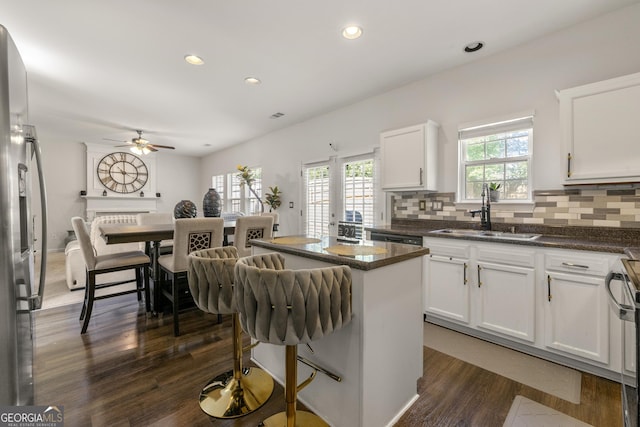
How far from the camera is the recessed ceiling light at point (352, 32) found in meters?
2.43

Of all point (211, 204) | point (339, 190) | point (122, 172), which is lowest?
point (211, 204)

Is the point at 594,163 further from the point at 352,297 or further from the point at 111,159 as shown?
the point at 111,159

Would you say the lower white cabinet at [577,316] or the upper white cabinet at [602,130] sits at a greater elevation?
the upper white cabinet at [602,130]

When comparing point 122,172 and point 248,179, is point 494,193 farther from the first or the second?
point 122,172

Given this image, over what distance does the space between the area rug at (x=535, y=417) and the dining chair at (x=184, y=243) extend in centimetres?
262

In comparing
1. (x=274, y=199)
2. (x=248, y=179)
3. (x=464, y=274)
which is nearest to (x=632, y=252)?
(x=464, y=274)

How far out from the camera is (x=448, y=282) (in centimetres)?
259

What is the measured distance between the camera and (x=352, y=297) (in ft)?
4.57

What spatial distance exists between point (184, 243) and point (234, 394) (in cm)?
147

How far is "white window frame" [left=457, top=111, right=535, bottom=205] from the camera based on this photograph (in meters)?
2.65

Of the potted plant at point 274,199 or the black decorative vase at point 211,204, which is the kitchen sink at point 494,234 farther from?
the potted plant at point 274,199

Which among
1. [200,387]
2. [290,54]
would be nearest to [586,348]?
[200,387]

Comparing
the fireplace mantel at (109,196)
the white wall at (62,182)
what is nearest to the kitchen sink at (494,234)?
the fireplace mantel at (109,196)

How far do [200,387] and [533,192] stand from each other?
326 centimetres
